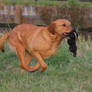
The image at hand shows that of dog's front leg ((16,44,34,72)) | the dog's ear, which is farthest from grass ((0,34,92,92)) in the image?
the dog's ear

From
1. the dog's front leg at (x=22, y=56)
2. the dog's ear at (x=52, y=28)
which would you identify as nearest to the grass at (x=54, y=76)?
the dog's front leg at (x=22, y=56)

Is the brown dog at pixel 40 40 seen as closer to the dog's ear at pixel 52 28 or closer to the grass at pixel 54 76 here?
the dog's ear at pixel 52 28

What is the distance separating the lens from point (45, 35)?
441 cm

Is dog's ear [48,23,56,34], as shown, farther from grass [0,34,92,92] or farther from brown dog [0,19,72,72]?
grass [0,34,92,92]

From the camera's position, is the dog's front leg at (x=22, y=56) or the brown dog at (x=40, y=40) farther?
the dog's front leg at (x=22, y=56)

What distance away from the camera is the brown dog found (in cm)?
425

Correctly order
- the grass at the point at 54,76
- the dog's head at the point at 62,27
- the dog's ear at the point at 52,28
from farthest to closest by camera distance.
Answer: the grass at the point at 54,76 → the dog's ear at the point at 52,28 → the dog's head at the point at 62,27

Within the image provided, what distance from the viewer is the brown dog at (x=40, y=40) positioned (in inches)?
167

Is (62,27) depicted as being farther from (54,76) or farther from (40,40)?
(54,76)

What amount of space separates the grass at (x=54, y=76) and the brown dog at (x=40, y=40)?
0.34 m

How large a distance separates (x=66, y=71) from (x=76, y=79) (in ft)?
1.30

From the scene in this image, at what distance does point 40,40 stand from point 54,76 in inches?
42.4

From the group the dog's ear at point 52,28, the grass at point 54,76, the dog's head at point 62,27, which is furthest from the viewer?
the grass at point 54,76

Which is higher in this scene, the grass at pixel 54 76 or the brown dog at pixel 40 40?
the brown dog at pixel 40 40
